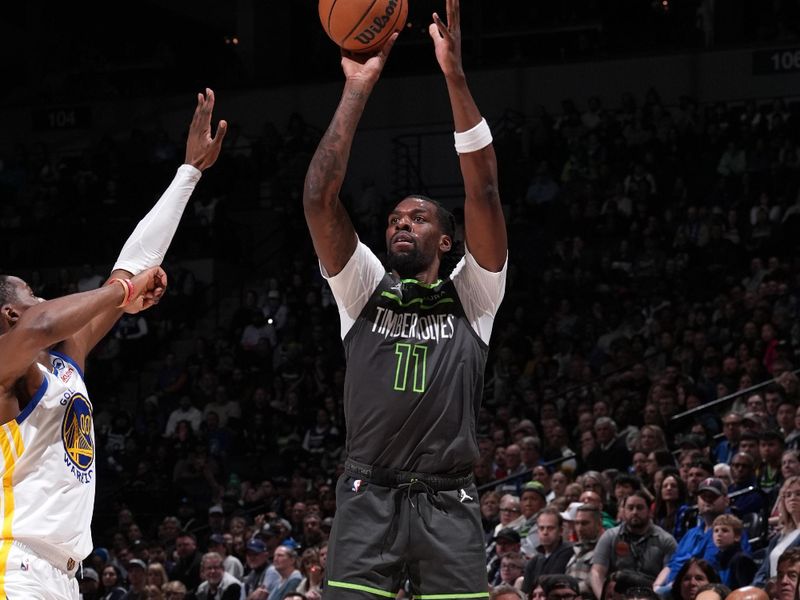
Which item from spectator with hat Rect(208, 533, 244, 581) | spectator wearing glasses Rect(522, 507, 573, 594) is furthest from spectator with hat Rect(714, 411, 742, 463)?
spectator with hat Rect(208, 533, 244, 581)

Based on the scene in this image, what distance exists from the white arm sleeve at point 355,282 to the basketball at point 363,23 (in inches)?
30.4

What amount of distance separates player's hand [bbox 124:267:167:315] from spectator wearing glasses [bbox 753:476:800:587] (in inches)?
184

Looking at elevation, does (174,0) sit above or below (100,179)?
above

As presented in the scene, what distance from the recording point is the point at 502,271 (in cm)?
452

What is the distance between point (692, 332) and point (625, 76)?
7.23 m

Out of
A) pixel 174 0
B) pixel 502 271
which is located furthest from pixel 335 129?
pixel 174 0

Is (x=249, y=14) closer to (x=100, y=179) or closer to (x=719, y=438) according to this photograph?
(x=100, y=179)

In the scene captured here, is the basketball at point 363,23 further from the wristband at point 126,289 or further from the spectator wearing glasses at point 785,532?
the spectator wearing glasses at point 785,532

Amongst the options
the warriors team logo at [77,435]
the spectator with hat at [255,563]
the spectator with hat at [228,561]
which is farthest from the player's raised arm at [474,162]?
the spectator with hat at [228,561]

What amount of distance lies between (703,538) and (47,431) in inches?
212

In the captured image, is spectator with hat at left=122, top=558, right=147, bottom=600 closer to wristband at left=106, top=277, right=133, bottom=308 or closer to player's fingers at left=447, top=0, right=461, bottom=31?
wristband at left=106, top=277, right=133, bottom=308

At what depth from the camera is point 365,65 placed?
15.3 feet

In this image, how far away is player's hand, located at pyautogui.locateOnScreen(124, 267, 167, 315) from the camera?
442 centimetres

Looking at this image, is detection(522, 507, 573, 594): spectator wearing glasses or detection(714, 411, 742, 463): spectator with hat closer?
detection(522, 507, 573, 594): spectator wearing glasses
